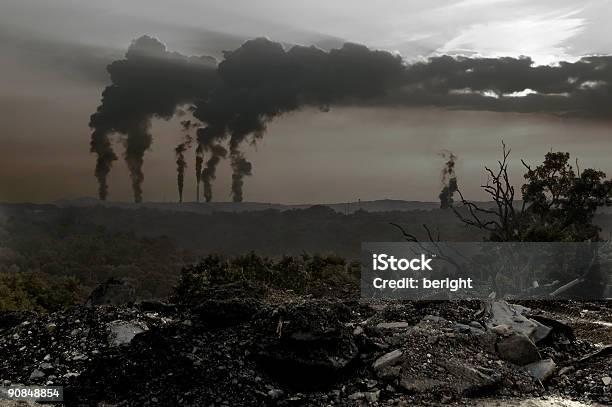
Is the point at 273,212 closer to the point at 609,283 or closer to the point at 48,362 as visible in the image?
the point at 609,283

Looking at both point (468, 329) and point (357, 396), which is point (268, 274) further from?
point (357, 396)

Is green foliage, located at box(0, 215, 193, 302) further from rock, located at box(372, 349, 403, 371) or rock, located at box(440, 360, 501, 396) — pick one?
rock, located at box(440, 360, 501, 396)

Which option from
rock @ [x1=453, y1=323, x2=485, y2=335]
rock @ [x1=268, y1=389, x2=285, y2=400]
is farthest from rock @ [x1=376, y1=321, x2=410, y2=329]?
rock @ [x1=268, y1=389, x2=285, y2=400]

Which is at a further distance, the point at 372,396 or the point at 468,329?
the point at 468,329

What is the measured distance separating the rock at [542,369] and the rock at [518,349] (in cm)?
10

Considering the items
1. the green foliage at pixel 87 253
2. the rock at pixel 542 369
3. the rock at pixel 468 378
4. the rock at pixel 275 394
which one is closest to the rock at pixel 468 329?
the rock at pixel 542 369

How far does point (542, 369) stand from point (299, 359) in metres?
3.36

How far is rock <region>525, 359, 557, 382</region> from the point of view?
8.97m

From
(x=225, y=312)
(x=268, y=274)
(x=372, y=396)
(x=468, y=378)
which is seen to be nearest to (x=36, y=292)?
(x=268, y=274)

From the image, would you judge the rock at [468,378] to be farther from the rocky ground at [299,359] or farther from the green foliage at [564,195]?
the green foliage at [564,195]

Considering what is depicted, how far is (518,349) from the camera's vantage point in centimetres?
935

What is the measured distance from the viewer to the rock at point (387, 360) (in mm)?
8492

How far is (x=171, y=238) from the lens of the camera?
43719 millimetres

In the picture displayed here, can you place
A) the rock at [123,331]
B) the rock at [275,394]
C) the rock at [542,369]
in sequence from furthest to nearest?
the rock at [123,331]
the rock at [542,369]
the rock at [275,394]
